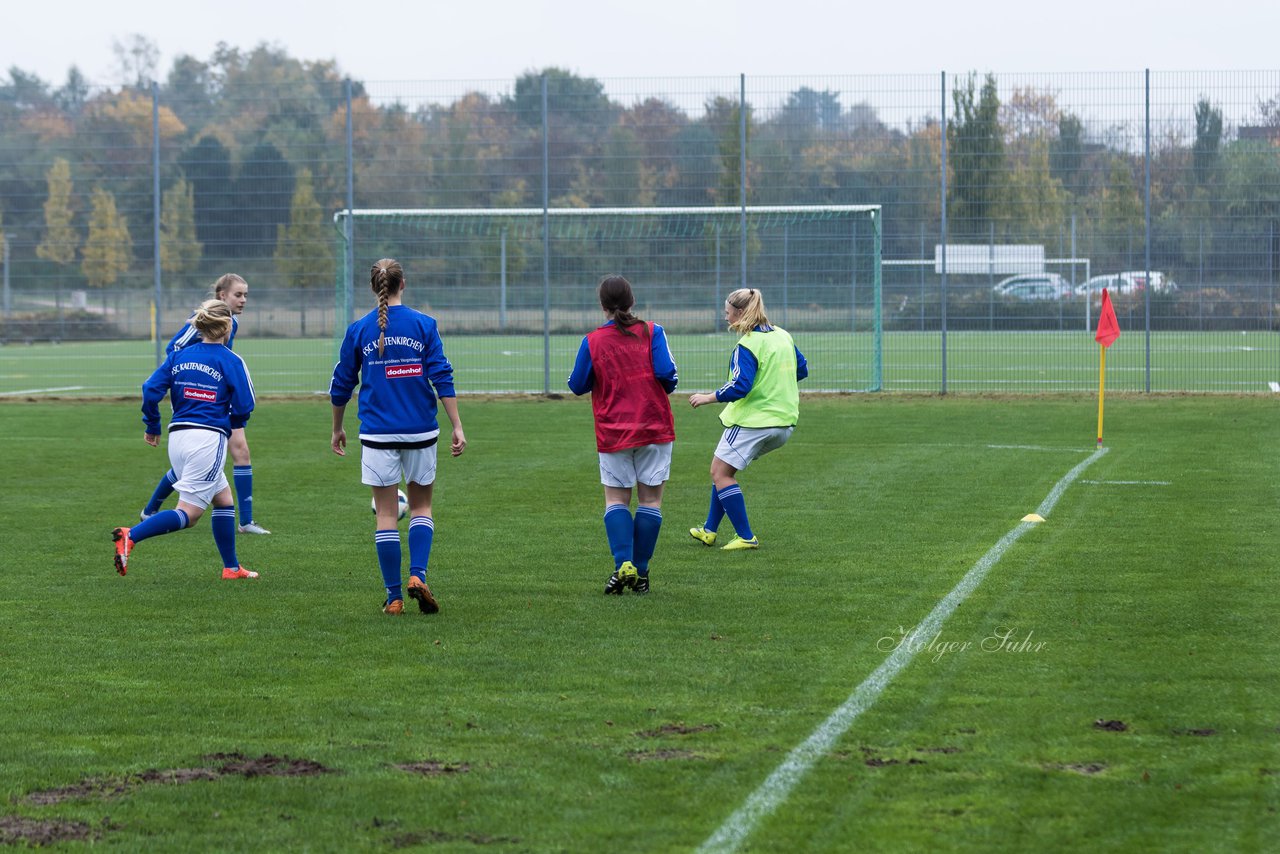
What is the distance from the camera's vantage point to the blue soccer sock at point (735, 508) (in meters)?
10.2

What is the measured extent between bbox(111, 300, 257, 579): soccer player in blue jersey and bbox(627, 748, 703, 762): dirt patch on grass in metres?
4.39

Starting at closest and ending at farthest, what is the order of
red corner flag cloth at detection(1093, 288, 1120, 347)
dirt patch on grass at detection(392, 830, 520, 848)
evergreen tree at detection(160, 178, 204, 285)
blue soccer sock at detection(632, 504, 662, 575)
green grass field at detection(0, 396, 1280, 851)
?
dirt patch on grass at detection(392, 830, 520, 848), green grass field at detection(0, 396, 1280, 851), blue soccer sock at detection(632, 504, 662, 575), red corner flag cloth at detection(1093, 288, 1120, 347), evergreen tree at detection(160, 178, 204, 285)

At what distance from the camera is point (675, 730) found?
229 inches

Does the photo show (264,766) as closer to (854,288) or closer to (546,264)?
(546,264)

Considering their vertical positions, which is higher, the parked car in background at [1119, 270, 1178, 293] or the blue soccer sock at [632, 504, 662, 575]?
the parked car in background at [1119, 270, 1178, 293]

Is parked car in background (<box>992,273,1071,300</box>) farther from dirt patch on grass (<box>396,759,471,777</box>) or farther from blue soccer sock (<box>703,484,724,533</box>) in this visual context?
dirt patch on grass (<box>396,759,471,777</box>)

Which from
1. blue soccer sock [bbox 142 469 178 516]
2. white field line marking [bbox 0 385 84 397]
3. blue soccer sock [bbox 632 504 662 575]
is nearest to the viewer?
blue soccer sock [bbox 632 504 662 575]

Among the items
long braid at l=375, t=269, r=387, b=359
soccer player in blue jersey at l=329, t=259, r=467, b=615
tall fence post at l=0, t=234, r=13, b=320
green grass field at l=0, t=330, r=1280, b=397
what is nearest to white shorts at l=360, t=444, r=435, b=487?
soccer player in blue jersey at l=329, t=259, r=467, b=615

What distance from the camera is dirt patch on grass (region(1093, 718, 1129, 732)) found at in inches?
224

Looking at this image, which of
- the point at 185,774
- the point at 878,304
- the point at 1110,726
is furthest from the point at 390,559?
the point at 878,304

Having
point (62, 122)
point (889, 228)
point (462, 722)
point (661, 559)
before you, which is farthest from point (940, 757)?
point (62, 122)

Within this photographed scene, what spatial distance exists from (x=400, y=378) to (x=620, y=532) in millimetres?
1475

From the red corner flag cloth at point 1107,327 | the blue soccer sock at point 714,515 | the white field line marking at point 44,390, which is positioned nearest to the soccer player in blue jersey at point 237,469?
the blue soccer sock at point 714,515

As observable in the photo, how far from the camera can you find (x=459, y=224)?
25.8 metres
